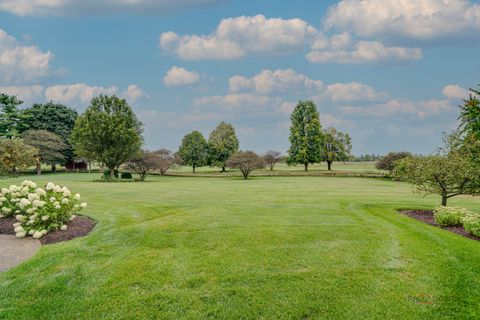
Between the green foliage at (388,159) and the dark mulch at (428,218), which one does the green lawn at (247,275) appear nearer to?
the dark mulch at (428,218)

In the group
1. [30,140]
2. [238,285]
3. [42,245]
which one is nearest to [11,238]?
[42,245]

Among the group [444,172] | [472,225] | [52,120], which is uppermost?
[52,120]

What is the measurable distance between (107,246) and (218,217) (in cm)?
461

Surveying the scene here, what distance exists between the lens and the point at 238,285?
6.14 m

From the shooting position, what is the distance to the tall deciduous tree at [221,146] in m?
70.4

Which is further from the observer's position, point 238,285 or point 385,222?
point 385,222

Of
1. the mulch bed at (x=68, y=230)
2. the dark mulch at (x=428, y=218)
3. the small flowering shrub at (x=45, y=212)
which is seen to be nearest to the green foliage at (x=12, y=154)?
the mulch bed at (x=68, y=230)

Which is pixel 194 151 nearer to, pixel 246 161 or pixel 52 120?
pixel 246 161

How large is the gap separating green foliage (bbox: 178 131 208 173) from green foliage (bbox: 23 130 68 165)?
23.1 metres

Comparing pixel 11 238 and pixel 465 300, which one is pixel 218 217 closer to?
pixel 11 238

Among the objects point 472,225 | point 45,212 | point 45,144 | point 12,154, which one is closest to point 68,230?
point 45,212

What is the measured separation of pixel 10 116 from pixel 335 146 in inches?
2320

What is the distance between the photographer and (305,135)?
67.8 m

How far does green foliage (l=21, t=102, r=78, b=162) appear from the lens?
5862 centimetres
